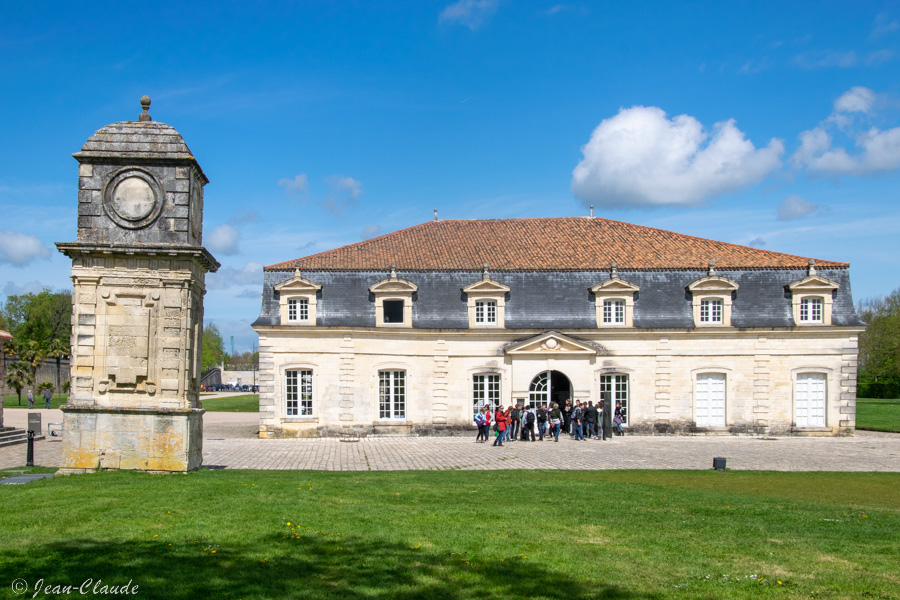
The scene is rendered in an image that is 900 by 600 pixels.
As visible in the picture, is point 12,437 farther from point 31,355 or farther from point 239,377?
point 239,377

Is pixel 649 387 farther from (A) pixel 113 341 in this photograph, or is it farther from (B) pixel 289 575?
(B) pixel 289 575

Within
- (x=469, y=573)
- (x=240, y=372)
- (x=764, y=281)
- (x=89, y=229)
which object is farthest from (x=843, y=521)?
(x=240, y=372)

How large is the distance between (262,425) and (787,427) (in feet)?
64.6

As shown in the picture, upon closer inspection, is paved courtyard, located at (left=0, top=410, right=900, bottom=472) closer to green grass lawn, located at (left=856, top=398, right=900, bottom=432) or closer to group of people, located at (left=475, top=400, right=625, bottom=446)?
group of people, located at (left=475, top=400, right=625, bottom=446)

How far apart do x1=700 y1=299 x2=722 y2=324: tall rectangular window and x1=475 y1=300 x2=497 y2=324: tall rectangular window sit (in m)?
8.01

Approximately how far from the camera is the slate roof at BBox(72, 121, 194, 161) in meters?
14.1

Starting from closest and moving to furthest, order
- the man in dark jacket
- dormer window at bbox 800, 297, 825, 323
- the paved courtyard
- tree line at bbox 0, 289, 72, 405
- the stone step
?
the paved courtyard, the stone step, the man in dark jacket, dormer window at bbox 800, 297, 825, 323, tree line at bbox 0, 289, 72, 405

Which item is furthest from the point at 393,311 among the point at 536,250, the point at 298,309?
the point at 536,250

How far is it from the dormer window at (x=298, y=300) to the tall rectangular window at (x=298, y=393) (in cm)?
192

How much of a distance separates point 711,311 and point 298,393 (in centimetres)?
1604

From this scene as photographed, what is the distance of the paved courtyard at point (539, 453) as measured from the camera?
1848 centimetres

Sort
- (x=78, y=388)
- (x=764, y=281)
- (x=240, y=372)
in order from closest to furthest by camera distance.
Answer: (x=78, y=388) < (x=764, y=281) < (x=240, y=372)

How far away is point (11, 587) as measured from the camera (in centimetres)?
618

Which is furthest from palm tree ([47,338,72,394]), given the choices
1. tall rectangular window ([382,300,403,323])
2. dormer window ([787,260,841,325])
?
dormer window ([787,260,841,325])
